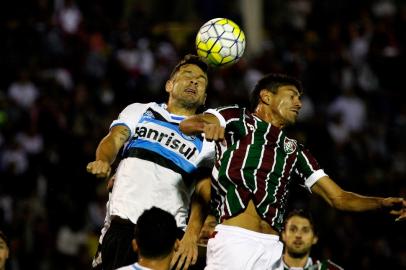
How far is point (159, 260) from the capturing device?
18.1 ft

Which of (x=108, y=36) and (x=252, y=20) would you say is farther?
(x=252, y=20)

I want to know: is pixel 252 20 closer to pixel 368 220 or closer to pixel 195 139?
pixel 368 220

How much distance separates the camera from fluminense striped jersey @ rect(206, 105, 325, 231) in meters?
6.82

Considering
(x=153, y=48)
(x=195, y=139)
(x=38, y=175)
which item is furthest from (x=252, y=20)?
(x=195, y=139)

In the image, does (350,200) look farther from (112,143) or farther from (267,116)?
(112,143)

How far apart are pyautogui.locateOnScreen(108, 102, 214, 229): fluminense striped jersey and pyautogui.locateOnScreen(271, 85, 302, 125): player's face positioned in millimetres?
592

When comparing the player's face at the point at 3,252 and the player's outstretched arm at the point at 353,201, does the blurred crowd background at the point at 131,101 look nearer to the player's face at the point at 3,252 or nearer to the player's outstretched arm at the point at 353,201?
the player's face at the point at 3,252

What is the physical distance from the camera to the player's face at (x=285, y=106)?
721 centimetres

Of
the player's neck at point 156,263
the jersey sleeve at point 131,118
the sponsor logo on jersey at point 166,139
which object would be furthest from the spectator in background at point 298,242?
the player's neck at point 156,263

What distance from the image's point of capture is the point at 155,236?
546 centimetres

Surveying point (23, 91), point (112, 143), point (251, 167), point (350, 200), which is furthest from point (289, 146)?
point (23, 91)

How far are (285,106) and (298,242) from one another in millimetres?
1870

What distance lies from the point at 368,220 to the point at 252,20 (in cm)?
552

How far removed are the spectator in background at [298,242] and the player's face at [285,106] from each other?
173 centimetres
